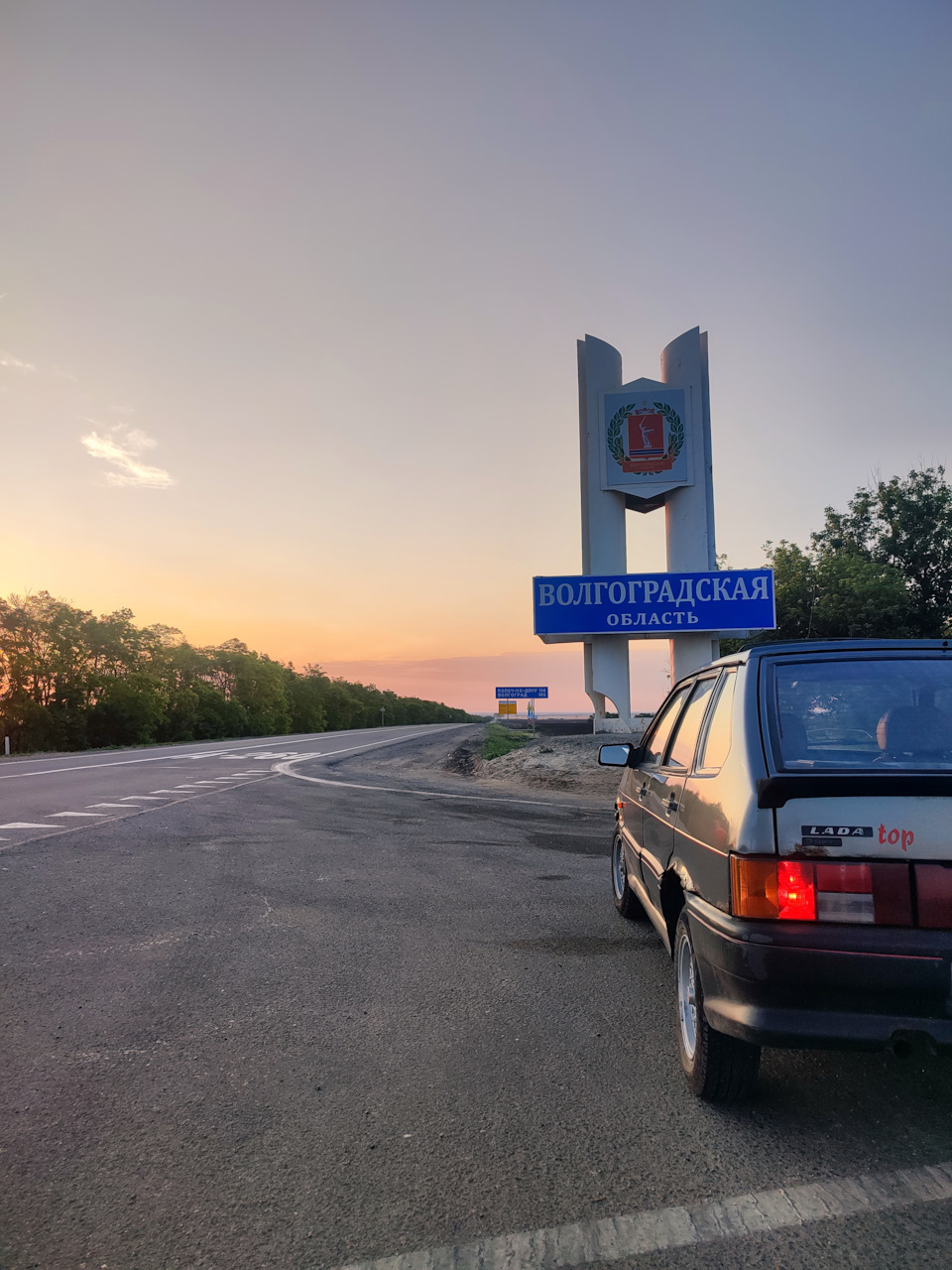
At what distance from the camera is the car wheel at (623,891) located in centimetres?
563

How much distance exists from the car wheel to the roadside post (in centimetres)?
1816

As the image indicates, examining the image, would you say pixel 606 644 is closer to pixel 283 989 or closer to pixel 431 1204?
pixel 283 989

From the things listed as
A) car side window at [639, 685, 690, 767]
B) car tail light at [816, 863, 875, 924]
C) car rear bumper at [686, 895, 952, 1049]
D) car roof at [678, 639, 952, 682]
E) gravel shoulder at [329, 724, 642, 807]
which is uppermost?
car roof at [678, 639, 952, 682]

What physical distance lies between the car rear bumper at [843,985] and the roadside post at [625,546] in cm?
2149

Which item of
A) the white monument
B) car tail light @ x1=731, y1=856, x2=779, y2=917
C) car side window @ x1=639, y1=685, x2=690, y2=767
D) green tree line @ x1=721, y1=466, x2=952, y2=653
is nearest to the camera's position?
car tail light @ x1=731, y1=856, x2=779, y2=917

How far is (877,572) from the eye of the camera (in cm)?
3594

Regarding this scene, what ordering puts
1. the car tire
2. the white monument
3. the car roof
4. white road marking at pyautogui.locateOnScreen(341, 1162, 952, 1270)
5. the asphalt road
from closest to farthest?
white road marking at pyautogui.locateOnScreen(341, 1162, 952, 1270)
the asphalt road
the car tire
the car roof
the white monument

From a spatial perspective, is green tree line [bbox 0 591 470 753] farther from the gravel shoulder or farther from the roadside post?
the roadside post

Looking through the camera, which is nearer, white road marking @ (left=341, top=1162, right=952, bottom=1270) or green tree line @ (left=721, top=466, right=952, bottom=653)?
white road marking @ (left=341, top=1162, right=952, bottom=1270)

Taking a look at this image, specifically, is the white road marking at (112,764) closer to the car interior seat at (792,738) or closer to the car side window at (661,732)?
the car side window at (661,732)

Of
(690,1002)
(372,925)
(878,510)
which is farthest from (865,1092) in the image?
(878,510)

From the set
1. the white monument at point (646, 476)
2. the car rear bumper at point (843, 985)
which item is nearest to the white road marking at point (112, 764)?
the white monument at point (646, 476)

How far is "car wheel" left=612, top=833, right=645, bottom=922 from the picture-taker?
563 centimetres

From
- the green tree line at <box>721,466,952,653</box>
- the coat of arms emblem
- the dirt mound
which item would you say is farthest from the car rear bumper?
the green tree line at <box>721,466,952,653</box>
